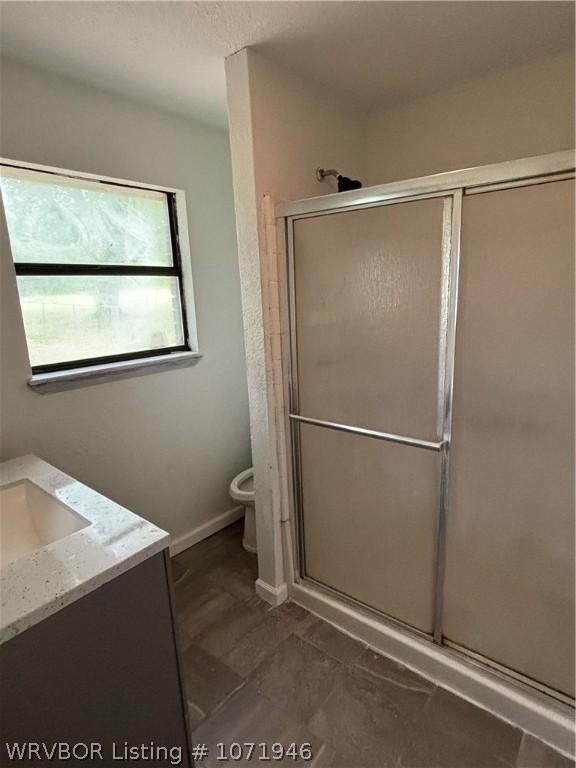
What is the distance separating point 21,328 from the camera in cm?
162

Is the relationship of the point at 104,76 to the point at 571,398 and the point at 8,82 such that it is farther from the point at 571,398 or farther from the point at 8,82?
the point at 571,398

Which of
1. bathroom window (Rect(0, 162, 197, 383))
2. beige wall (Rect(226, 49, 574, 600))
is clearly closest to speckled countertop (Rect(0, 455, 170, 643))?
beige wall (Rect(226, 49, 574, 600))

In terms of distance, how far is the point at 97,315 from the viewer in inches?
76.9

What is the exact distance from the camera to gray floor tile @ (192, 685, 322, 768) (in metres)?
1.35

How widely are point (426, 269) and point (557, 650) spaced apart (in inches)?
50.8

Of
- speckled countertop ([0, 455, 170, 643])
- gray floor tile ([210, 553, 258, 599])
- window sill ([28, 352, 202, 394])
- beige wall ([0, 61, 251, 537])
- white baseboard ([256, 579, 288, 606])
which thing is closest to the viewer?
speckled countertop ([0, 455, 170, 643])

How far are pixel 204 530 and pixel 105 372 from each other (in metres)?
1.15

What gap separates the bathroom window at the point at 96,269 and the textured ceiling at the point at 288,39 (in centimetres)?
43

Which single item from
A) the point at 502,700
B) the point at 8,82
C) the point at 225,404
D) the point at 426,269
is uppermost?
the point at 8,82

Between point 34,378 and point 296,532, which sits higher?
point 34,378

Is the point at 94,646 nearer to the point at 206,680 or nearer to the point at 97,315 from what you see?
the point at 206,680

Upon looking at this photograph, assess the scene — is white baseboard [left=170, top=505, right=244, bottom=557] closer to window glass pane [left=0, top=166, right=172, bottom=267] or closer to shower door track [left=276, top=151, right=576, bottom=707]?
shower door track [left=276, top=151, right=576, bottom=707]

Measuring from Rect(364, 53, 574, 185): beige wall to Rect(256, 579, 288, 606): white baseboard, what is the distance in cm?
213

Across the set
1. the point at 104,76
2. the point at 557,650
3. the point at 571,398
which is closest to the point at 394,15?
the point at 104,76
